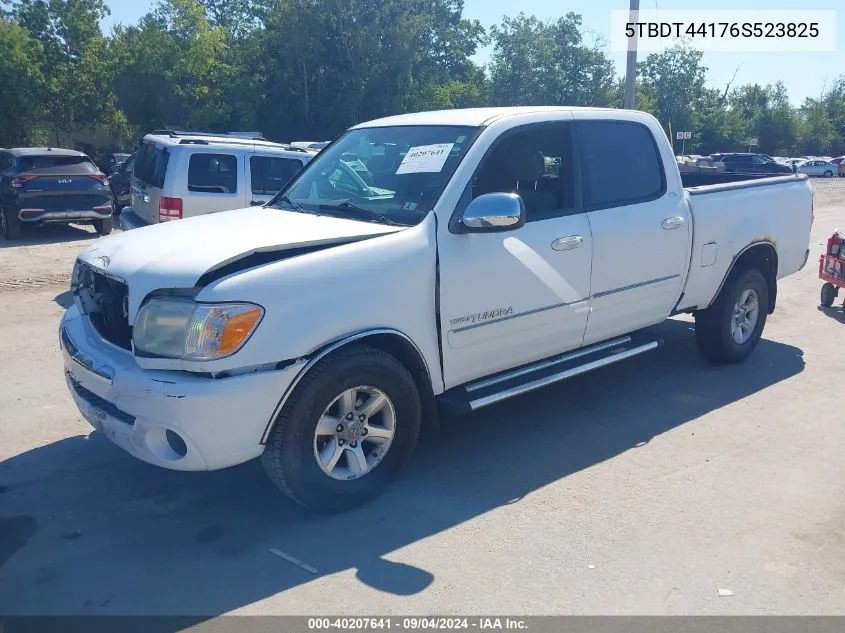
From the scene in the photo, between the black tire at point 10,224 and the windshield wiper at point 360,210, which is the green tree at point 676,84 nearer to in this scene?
the black tire at point 10,224

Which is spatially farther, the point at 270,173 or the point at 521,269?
the point at 270,173

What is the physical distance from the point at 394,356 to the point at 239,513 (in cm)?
116

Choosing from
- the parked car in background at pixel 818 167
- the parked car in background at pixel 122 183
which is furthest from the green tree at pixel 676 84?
the parked car in background at pixel 122 183

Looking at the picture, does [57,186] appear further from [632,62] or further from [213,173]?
[632,62]

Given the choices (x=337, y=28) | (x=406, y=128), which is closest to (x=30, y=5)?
(x=337, y=28)

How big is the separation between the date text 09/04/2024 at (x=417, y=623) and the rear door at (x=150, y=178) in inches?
290

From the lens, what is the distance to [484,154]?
4.74 meters

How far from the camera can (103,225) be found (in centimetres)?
1512

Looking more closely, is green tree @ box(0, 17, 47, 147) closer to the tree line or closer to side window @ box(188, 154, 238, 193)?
the tree line

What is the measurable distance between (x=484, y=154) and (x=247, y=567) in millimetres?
2628

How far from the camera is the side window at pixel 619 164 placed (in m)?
5.42

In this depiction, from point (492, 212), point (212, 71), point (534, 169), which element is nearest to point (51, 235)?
point (534, 169)

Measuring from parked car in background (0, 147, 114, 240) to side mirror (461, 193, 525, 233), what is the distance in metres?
12.0

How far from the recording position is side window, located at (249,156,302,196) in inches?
415
